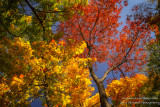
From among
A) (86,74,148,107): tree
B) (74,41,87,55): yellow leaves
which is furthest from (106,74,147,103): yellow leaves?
(74,41,87,55): yellow leaves

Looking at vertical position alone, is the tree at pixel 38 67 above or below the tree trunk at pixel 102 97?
above

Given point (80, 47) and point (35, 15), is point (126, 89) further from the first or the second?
point (35, 15)

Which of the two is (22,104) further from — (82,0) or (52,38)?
(82,0)

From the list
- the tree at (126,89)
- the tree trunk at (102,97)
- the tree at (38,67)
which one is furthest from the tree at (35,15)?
the tree at (126,89)

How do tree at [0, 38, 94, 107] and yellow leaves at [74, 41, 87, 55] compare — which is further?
yellow leaves at [74, 41, 87, 55]

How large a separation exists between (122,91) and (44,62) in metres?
11.6

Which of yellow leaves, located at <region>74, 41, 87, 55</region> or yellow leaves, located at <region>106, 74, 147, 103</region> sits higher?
yellow leaves, located at <region>74, 41, 87, 55</region>

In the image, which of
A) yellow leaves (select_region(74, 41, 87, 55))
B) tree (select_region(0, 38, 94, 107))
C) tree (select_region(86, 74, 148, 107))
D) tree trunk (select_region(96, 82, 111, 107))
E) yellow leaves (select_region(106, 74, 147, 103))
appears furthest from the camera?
yellow leaves (select_region(106, 74, 147, 103))

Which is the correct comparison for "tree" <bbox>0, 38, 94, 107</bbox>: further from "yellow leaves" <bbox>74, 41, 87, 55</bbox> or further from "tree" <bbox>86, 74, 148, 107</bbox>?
"tree" <bbox>86, 74, 148, 107</bbox>

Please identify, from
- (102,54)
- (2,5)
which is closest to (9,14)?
(2,5)

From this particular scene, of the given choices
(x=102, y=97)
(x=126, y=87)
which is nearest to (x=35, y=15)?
(x=102, y=97)

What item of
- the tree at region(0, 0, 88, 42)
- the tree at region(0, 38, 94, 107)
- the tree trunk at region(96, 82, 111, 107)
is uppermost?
the tree at region(0, 0, 88, 42)

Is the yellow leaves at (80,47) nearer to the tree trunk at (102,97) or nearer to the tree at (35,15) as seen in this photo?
the tree at (35,15)

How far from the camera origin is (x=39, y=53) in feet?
16.0
